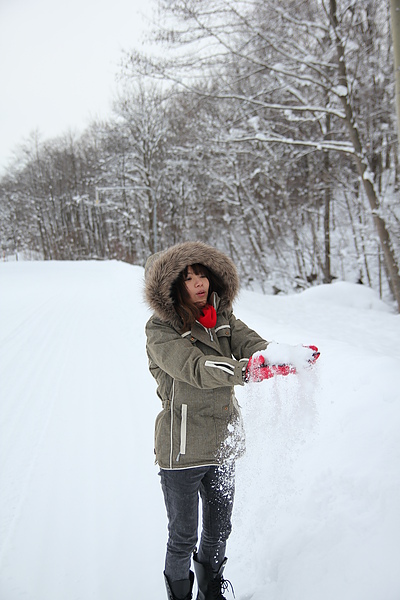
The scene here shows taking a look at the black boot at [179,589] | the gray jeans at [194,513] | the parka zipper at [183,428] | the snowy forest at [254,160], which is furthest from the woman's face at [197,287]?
the snowy forest at [254,160]

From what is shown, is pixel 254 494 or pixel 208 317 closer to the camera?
pixel 208 317

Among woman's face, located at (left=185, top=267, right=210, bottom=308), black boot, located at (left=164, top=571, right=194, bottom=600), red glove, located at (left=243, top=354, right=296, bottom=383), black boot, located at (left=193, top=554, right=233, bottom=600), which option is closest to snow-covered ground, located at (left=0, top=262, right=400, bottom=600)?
black boot, located at (left=193, top=554, right=233, bottom=600)

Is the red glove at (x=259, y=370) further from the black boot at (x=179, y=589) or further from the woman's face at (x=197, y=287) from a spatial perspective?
the black boot at (x=179, y=589)

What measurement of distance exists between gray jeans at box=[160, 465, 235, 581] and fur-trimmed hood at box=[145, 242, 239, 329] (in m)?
0.75

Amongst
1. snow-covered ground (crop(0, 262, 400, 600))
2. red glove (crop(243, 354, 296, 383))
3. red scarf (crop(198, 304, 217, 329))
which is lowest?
snow-covered ground (crop(0, 262, 400, 600))

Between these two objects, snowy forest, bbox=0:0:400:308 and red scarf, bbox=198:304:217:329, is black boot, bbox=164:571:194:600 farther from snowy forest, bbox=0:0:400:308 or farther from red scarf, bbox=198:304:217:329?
snowy forest, bbox=0:0:400:308

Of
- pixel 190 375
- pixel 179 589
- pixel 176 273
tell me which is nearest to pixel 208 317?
pixel 176 273

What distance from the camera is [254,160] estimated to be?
54.5ft

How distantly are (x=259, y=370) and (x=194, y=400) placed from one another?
1.24ft

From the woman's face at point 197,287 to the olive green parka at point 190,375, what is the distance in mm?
74

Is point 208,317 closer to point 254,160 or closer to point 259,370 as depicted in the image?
point 259,370

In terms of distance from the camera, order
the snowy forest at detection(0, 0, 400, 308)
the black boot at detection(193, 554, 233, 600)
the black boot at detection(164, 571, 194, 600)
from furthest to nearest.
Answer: the snowy forest at detection(0, 0, 400, 308)
the black boot at detection(193, 554, 233, 600)
the black boot at detection(164, 571, 194, 600)

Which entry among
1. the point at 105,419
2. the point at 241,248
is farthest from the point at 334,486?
the point at 241,248

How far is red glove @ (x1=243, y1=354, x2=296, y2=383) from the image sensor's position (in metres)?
1.64
